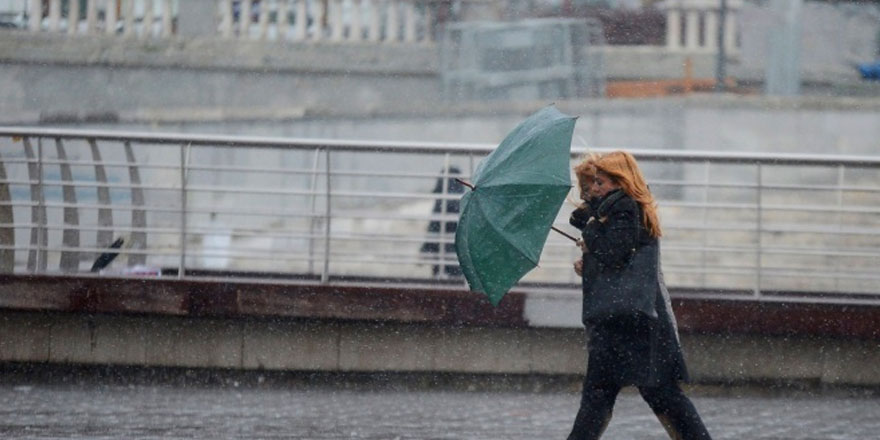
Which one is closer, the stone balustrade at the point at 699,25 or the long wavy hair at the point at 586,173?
the long wavy hair at the point at 586,173

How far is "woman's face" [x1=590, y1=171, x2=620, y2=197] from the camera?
8.25 metres

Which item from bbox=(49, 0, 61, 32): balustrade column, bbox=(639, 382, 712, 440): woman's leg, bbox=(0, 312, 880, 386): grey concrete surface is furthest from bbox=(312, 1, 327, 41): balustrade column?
bbox=(639, 382, 712, 440): woman's leg

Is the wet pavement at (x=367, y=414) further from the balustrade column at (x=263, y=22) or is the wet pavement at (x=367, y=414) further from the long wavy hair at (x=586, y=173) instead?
the balustrade column at (x=263, y=22)

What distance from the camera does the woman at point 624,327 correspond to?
8.18 meters

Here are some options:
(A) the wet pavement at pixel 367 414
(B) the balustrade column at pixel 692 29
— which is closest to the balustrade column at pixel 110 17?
(B) the balustrade column at pixel 692 29

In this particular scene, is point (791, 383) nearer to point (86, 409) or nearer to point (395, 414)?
point (395, 414)

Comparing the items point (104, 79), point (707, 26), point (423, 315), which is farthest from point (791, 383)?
point (707, 26)

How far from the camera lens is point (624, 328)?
8.25 meters

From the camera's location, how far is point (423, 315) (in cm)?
1220

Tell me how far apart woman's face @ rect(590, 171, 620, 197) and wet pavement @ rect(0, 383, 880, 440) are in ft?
7.63

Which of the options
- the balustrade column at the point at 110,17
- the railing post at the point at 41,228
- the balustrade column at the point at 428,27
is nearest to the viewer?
the railing post at the point at 41,228

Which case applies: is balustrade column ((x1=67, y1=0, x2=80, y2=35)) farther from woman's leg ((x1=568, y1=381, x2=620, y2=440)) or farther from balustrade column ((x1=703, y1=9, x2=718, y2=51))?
woman's leg ((x1=568, y1=381, x2=620, y2=440))

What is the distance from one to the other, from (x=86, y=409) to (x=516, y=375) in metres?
3.13

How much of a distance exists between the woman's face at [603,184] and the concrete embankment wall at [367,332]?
3.96 m
